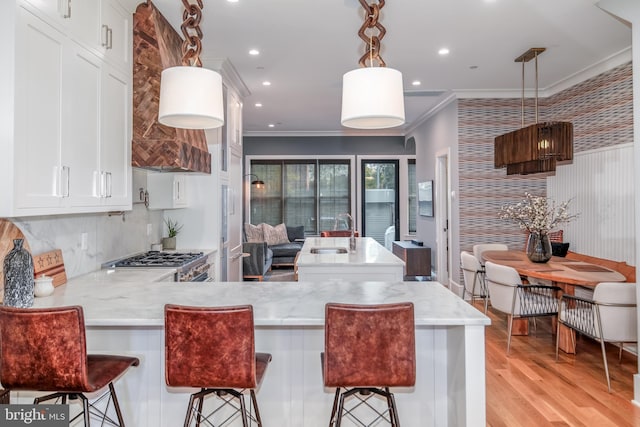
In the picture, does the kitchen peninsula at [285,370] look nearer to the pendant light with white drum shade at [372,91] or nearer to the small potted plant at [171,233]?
the pendant light with white drum shade at [372,91]

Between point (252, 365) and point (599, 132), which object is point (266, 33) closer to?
point (252, 365)

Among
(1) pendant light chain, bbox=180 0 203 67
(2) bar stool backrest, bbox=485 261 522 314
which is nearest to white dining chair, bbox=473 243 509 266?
(2) bar stool backrest, bbox=485 261 522 314

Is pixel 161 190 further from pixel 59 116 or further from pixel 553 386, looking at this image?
pixel 553 386

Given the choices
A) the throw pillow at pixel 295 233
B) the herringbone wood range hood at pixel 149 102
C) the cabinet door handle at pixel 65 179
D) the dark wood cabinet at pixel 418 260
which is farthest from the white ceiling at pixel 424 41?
the throw pillow at pixel 295 233

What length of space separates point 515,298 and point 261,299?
260 centimetres

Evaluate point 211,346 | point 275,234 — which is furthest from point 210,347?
point 275,234

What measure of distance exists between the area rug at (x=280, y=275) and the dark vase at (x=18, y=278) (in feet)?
15.6

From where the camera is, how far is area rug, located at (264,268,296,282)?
6.90m

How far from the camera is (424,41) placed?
4008 mm

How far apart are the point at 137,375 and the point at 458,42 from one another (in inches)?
154

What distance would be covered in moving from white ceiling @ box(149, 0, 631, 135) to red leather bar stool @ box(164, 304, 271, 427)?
259 cm

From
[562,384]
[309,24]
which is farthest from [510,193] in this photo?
[309,24]

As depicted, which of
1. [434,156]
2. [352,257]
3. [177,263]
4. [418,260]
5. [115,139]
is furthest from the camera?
[418,260]

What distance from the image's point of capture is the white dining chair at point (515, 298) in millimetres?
3650
